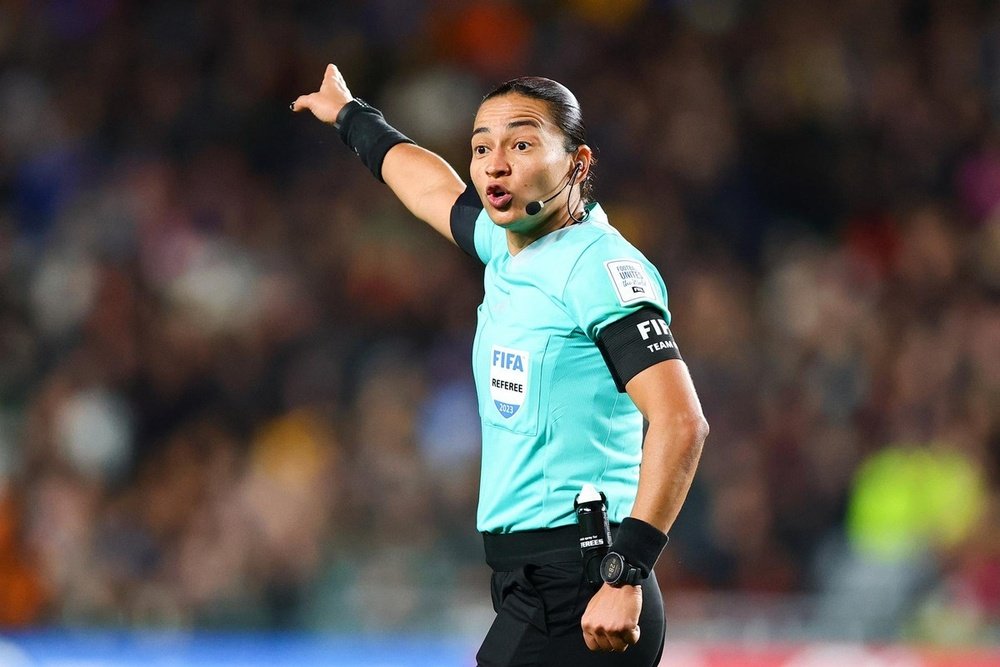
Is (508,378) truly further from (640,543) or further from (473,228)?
(473,228)

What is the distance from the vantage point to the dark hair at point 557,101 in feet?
11.8

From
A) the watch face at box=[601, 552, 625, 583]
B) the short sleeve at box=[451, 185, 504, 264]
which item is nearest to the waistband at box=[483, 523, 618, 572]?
the watch face at box=[601, 552, 625, 583]

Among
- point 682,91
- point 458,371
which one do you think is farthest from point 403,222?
point 682,91

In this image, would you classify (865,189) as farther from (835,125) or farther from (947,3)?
(947,3)

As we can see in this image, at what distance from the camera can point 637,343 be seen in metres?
3.28

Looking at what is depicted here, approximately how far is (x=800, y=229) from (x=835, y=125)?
1.04 metres

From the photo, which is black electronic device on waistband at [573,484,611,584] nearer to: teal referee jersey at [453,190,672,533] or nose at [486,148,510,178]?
teal referee jersey at [453,190,672,533]

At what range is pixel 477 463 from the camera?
8695 mm

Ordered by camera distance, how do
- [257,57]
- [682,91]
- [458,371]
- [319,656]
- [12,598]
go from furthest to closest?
[257,57], [682,91], [458,371], [12,598], [319,656]

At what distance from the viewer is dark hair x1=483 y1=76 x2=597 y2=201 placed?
359 centimetres

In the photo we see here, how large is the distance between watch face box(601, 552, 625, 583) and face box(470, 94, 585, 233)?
2.90 feet

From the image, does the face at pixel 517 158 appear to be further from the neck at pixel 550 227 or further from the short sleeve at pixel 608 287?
the short sleeve at pixel 608 287

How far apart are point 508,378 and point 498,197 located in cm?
44

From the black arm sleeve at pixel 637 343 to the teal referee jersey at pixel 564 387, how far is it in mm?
15
